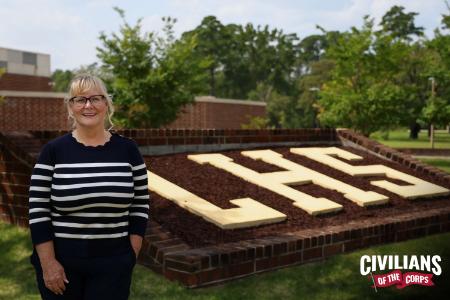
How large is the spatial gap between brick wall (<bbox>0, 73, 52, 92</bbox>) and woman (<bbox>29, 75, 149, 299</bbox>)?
1482 inches

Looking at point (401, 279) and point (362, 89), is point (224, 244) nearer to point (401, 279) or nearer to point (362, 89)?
point (401, 279)

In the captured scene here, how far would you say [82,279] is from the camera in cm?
282

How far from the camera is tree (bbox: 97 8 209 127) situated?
20938 mm

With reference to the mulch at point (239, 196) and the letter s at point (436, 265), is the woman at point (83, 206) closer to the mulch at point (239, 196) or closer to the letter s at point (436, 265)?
the mulch at point (239, 196)

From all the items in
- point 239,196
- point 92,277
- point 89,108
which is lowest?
point 239,196

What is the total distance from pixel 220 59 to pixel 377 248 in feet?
247

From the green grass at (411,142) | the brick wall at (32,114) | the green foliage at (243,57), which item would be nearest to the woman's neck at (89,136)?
the brick wall at (32,114)


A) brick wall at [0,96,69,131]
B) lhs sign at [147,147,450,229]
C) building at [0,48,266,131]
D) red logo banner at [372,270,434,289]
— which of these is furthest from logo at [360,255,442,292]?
brick wall at [0,96,69,131]

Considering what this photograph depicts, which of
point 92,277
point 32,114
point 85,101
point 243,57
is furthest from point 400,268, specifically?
point 243,57

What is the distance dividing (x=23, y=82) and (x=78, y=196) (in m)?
40.8

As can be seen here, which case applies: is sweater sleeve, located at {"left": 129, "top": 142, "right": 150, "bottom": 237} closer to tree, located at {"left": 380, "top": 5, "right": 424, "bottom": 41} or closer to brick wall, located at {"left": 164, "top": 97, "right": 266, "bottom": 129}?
brick wall, located at {"left": 164, "top": 97, "right": 266, "bottom": 129}

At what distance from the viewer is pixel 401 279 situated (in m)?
5.52

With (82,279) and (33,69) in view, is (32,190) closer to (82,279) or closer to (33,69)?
(82,279)

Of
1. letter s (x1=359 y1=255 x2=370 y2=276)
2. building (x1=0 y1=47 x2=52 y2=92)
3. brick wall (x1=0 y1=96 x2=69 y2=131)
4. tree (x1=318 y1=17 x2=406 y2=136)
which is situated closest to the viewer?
letter s (x1=359 y1=255 x2=370 y2=276)
